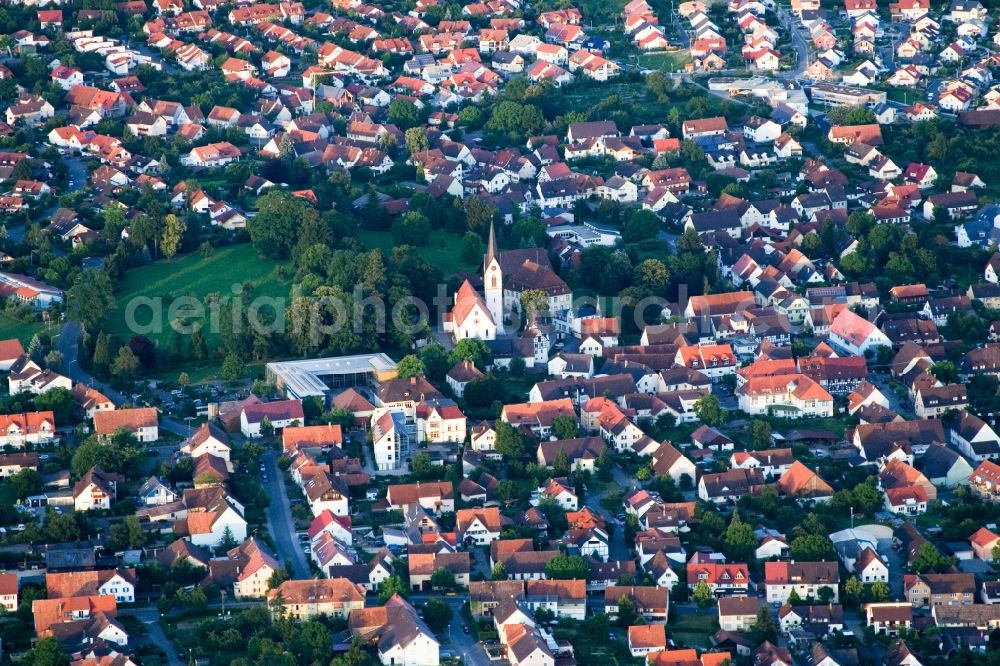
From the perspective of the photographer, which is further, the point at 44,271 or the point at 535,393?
the point at 44,271

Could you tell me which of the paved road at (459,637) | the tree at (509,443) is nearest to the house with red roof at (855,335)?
the tree at (509,443)

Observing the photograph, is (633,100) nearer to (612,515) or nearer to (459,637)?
(612,515)

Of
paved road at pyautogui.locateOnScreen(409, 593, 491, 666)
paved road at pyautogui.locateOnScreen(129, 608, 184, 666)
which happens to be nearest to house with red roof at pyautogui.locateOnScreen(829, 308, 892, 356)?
paved road at pyautogui.locateOnScreen(409, 593, 491, 666)

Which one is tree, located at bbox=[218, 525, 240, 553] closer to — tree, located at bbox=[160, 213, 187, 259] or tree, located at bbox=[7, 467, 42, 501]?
tree, located at bbox=[7, 467, 42, 501]

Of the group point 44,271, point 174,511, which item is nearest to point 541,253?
point 44,271

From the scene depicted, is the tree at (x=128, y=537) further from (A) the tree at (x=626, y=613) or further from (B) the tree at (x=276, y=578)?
(A) the tree at (x=626, y=613)

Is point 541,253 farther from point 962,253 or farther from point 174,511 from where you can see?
point 174,511
